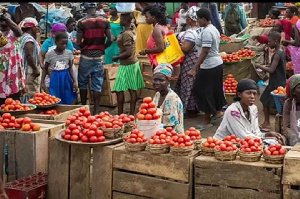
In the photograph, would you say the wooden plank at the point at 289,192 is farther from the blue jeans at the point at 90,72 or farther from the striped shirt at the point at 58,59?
the blue jeans at the point at 90,72

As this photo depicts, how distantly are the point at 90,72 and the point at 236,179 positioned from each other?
16.5ft

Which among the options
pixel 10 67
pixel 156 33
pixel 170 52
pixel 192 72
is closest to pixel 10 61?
pixel 10 67

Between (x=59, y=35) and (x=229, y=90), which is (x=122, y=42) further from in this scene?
(x=229, y=90)

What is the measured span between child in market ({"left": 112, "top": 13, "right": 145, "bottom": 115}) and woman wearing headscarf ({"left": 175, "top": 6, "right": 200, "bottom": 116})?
701mm

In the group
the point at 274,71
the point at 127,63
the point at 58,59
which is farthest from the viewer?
the point at 127,63

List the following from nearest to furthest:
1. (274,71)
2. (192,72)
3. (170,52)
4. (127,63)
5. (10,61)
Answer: (10,61)
(192,72)
(274,71)
(170,52)
(127,63)

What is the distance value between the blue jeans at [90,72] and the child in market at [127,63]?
1.03ft

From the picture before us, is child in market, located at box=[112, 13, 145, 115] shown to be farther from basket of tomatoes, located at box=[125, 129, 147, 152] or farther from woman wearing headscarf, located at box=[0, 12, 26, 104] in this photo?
basket of tomatoes, located at box=[125, 129, 147, 152]

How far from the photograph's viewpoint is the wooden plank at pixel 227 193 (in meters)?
4.43

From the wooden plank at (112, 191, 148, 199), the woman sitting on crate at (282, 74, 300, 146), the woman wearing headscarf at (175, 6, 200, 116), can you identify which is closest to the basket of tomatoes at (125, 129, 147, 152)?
the wooden plank at (112, 191, 148, 199)

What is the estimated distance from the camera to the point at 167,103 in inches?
233

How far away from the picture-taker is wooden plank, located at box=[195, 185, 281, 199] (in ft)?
14.5

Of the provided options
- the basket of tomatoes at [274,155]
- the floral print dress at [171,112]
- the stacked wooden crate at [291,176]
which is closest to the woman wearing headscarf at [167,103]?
the floral print dress at [171,112]

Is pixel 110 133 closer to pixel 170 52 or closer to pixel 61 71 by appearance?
pixel 61 71
